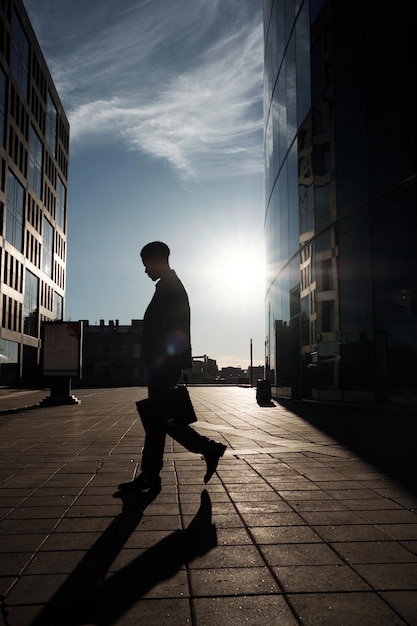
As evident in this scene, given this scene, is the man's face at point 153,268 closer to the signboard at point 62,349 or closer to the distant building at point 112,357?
the signboard at point 62,349

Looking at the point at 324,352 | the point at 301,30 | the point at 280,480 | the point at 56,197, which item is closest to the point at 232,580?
the point at 280,480

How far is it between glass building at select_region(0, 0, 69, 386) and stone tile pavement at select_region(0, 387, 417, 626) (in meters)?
Answer: 33.8

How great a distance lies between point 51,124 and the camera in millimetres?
55844

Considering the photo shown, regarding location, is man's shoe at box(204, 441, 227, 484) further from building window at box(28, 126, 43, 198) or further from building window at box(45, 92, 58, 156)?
building window at box(45, 92, 58, 156)

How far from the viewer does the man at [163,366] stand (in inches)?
175

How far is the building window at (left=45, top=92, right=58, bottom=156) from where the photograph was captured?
5401 centimetres

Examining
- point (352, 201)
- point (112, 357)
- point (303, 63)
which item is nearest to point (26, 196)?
point (303, 63)

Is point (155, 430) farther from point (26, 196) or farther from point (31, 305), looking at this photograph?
point (31, 305)

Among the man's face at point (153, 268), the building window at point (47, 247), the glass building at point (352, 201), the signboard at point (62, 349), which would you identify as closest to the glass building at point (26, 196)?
the building window at point (47, 247)

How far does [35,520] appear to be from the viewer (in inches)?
143

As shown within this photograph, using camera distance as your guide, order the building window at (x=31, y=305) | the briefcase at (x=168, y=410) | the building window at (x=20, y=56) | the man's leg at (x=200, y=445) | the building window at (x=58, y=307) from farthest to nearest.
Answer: the building window at (x=58, y=307), the building window at (x=31, y=305), the building window at (x=20, y=56), the man's leg at (x=200, y=445), the briefcase at (x=168, y=410)

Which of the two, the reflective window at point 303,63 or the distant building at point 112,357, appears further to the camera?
the distant building at point 112,357

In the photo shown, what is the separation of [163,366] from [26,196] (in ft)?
149

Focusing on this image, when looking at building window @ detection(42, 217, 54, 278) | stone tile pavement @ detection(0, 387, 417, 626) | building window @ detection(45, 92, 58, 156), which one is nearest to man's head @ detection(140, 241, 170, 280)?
stone tile pavement @ detection(0, 387, 417, 626)
